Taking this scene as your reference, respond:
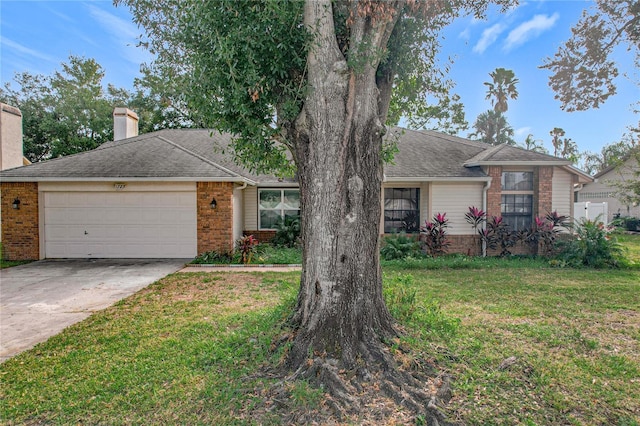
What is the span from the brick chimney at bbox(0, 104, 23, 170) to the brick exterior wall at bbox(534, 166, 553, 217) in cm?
2131

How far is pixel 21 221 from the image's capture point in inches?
428

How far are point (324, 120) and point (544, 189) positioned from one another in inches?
423

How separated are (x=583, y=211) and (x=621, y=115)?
4.00 m

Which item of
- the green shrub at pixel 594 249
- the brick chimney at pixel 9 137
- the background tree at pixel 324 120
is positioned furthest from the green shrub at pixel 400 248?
the brick chimney at pixel 9 137

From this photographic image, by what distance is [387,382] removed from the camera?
329cm

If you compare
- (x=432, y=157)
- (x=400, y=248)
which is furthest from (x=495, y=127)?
(x=400, y=248)

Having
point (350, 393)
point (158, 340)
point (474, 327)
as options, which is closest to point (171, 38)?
point (158, 340)

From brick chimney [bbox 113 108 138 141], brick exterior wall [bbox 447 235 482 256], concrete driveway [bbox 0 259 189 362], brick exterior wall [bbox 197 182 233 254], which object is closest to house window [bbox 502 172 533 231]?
brick exterior wall [bbox 447 235 482 256]

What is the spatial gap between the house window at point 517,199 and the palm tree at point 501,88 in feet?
83.1

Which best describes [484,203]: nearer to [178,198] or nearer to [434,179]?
[434,179]

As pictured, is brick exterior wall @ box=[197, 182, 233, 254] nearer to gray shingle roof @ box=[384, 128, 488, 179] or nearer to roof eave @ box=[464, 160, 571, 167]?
gray shingle roof @ box=[384, 128, 488, 179]

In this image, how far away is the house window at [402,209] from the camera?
12602mm

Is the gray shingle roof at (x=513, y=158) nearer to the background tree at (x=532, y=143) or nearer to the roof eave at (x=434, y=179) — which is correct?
the roof eave at (x=434, y=179)

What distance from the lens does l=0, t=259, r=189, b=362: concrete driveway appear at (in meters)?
5.21
